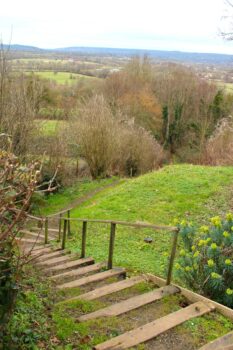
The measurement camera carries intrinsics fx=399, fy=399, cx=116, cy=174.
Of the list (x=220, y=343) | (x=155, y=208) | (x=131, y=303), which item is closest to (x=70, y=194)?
(x=155, y=208)

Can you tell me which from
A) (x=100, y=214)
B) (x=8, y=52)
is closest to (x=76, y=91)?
(x=8, y=52)

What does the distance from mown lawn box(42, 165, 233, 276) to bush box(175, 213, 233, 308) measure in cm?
230

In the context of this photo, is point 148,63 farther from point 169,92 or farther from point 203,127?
point 203,127

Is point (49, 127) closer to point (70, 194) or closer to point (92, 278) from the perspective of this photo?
point (70, 194)

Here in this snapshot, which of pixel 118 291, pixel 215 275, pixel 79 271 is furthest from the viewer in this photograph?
pixel 79 271

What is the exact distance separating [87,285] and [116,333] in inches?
71.4

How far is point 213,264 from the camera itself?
18.9ft

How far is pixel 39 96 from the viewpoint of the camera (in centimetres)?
1866

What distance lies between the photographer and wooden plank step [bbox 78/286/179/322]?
4902 mm

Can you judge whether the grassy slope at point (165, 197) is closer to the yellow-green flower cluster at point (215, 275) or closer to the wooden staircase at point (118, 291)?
the wooden staircase at point (118, 291)

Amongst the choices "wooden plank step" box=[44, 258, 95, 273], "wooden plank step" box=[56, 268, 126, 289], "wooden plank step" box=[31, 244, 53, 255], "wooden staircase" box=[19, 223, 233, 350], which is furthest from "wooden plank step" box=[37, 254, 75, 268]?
"wooden plank step" box=[56, 268, 126, 289]

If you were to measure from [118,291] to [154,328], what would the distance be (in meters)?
1.38

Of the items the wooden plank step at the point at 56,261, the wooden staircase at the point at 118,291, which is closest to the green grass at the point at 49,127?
the wooden plank step at the point at 56,261

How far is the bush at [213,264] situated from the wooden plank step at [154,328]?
31.8 inches
